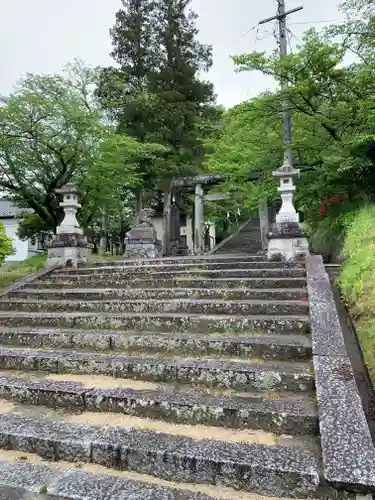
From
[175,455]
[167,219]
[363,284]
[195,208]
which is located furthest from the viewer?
[167,219]

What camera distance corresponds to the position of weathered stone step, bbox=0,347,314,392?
288 cm

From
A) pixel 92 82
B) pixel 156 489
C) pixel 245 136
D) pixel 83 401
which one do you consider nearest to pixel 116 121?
pixel 92 82

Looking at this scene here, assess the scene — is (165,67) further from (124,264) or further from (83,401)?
(83,401)

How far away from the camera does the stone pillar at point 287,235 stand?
269 inches

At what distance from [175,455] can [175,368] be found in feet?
3.33

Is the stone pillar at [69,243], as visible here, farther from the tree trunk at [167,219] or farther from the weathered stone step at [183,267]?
the tree trunk at [167,219]

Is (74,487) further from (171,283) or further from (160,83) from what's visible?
(160,83)

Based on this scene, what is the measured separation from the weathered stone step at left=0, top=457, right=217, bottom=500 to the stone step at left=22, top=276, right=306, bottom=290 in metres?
3.45

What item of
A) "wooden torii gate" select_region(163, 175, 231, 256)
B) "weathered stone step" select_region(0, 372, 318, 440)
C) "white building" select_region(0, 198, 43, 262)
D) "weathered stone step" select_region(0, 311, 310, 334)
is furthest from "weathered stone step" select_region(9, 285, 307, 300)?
"white building" select_region(0, 198, 43, 262)

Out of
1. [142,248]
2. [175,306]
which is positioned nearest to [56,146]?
[142,248]

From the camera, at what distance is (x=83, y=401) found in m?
2.87

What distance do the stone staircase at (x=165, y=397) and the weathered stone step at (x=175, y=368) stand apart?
0.01 m

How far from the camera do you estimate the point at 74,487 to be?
2.00 metres

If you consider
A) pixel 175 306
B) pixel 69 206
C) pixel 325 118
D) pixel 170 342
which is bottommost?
pixel 170 342
